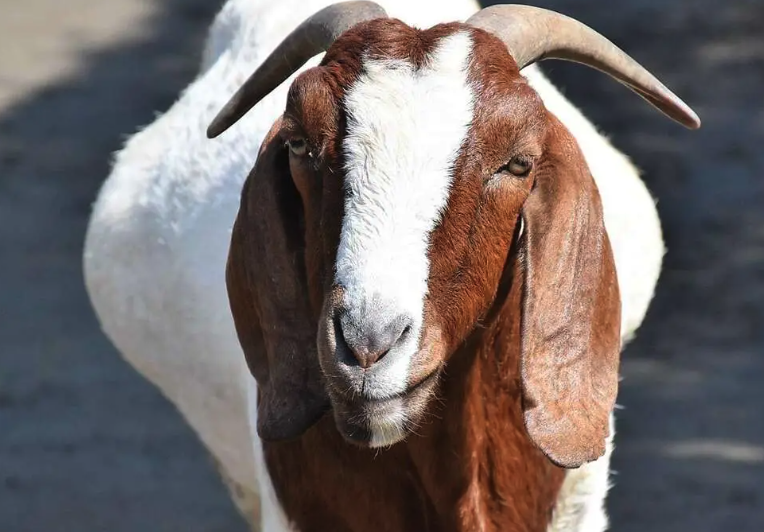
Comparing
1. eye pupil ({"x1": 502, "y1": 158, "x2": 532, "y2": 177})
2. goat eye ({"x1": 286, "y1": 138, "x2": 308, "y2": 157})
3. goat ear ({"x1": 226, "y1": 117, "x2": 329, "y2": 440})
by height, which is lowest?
goat ear ({"x1": 226, "y1": 117, "x2": 329, "y2": 440})

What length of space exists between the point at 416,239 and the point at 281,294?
1.62 ft

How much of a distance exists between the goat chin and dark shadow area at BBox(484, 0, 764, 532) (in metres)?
0.83

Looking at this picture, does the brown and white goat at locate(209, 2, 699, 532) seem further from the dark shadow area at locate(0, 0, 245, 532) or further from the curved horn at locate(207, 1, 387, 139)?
the dark shadow area at locate(0, 0, 245, 532)

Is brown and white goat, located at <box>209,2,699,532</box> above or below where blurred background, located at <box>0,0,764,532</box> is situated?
above

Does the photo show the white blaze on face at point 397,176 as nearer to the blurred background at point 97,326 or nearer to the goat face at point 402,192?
the goat face at point 402,192

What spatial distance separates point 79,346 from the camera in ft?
18.9

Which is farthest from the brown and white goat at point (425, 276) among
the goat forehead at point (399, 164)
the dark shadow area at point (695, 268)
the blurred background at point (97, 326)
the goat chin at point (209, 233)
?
the blurred background at point (97, 326)

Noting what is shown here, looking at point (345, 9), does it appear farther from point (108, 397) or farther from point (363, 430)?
point (108, 397)

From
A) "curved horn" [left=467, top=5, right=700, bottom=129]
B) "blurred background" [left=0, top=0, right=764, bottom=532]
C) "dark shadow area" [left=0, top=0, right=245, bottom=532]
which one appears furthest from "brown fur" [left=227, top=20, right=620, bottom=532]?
"dark shadow area" [left=0, top=0, right=245, bottom=532]

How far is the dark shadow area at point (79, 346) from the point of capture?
203 inches

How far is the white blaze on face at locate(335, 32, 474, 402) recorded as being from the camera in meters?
2.56

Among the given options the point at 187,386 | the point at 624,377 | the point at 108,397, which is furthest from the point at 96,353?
the point at 624,377

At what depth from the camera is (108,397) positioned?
18.2ft

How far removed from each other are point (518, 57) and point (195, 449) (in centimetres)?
279
